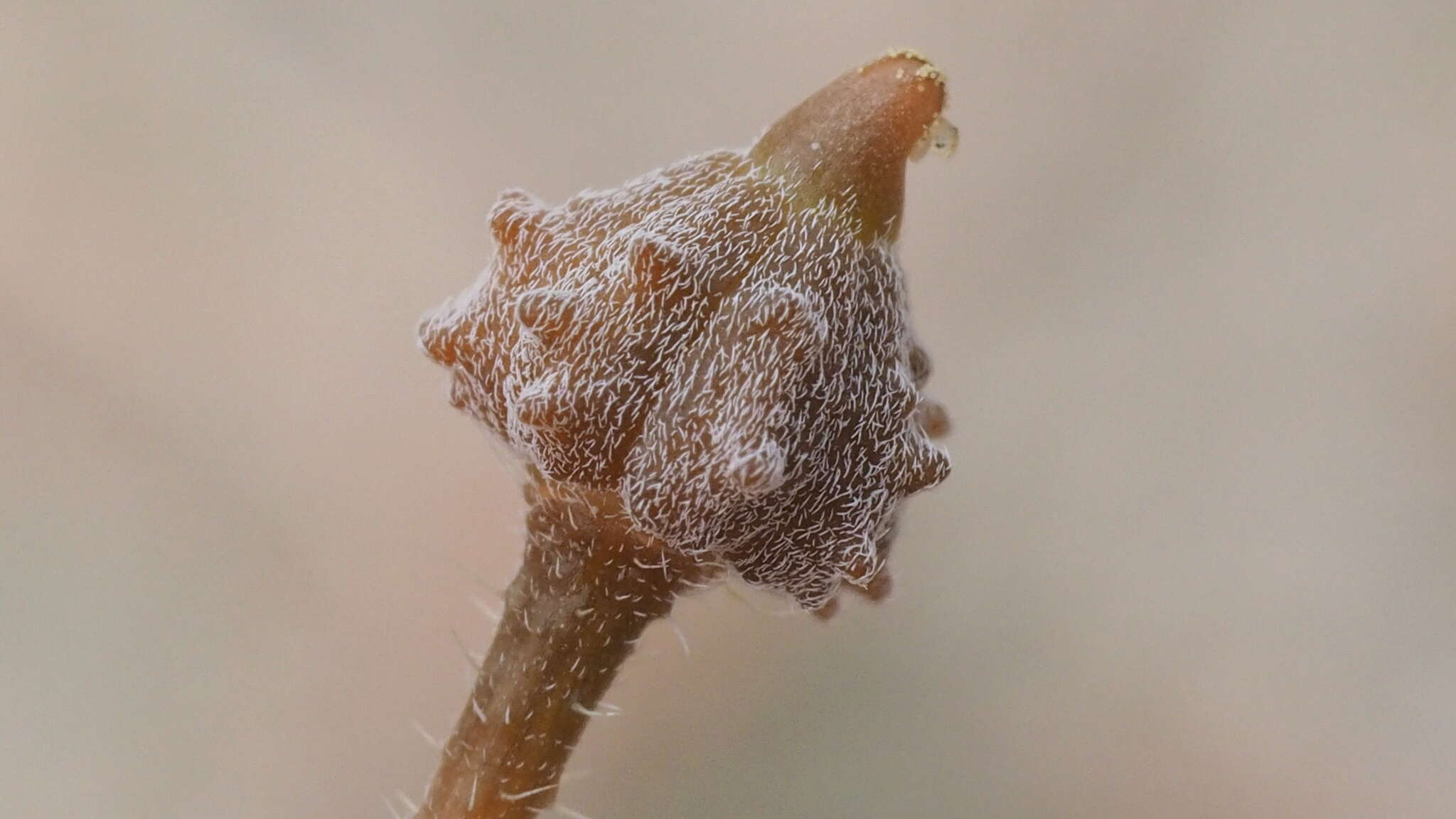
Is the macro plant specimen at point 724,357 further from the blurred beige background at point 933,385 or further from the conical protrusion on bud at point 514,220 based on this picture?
the blurred beige background at point 933,385

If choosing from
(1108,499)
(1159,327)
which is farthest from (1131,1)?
(1108,499)

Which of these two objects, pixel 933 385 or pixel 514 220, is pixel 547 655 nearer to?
pixel 514 220

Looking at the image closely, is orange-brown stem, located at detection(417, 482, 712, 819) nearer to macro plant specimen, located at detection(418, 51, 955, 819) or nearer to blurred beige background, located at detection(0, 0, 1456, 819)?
macro plant specimen, located at detection(418, 51, 955, 819)

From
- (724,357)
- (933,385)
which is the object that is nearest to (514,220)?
(724,357)

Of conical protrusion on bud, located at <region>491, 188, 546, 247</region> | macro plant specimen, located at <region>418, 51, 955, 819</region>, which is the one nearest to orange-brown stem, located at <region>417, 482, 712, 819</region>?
macro plant specimen, located at <region>418, 51, 955, 819</region>

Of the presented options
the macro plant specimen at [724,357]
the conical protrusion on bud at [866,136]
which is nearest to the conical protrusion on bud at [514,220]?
the macro plant specimen at [724,357]

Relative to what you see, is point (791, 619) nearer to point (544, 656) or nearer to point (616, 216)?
point (544, 656)

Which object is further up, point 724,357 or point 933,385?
point 724,357
